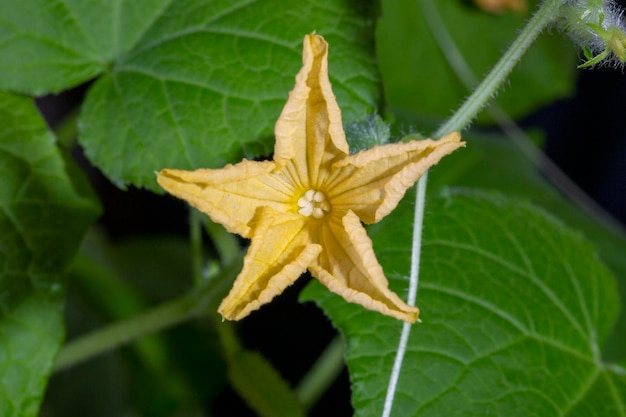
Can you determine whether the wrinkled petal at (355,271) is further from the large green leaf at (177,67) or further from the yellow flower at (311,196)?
the large green leaf at (177,67)

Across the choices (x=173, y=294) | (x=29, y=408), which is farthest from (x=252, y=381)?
(x=173, y=294)

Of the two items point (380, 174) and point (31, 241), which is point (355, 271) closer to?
point (380, 174)

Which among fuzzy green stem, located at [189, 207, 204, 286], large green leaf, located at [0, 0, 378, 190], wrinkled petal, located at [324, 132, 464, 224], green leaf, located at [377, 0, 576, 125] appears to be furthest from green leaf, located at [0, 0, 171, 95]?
green leaf, located at [377, 0, 576, 125]

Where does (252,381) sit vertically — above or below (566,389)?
below

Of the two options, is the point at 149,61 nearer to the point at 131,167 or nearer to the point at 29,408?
the point at 131,167

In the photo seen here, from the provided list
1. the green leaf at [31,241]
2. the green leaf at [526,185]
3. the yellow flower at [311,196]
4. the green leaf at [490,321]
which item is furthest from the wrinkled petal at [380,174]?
the green leaf at [526,185]

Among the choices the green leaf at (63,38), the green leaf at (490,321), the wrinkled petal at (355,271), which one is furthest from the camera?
the green leaf at (63,38)

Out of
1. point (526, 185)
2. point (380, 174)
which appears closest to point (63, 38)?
point (380, 174)
